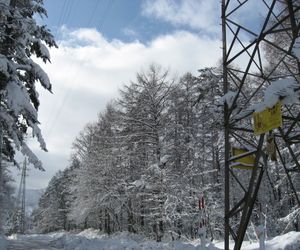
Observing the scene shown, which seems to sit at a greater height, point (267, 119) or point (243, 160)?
point (267, 119)

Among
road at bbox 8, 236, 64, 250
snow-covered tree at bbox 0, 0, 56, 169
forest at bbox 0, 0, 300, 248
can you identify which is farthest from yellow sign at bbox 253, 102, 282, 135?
road at bbox 8, 236, 64, 250

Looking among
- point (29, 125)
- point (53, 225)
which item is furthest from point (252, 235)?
point (53, 225)

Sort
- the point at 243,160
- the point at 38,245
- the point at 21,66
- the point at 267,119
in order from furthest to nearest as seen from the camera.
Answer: the point at 38,245 → the point at 21,66 → the point at 243,160 → the point at 267,119

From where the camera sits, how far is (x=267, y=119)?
723 centimetres

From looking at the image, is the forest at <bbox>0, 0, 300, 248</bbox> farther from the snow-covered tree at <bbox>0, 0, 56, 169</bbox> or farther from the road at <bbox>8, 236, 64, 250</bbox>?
the road at <bbox>8, 236, 64, 250</bbox>

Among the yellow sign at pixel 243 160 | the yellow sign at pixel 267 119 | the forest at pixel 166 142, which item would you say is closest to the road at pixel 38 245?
the forest at pixel 166 142

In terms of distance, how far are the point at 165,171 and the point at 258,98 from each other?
645 cm

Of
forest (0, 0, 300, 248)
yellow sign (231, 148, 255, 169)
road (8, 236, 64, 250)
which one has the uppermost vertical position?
forest (0, 0, 300, 248)

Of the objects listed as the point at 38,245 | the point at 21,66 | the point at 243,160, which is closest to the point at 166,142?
the point at 38,245

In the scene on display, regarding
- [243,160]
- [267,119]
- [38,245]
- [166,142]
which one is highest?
[166,142]

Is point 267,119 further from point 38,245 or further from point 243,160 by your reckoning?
point 38,245

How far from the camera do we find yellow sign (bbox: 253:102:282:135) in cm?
700

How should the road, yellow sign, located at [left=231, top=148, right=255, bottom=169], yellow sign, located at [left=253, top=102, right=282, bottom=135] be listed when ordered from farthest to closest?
1. the road
2. yellow sign, located at [left=231, top=148, right=255, bottom=169]
3. yellow sign, located at [left=253, top=102, right=282, bottom=135]

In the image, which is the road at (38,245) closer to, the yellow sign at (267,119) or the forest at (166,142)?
the forest at (166,142)
